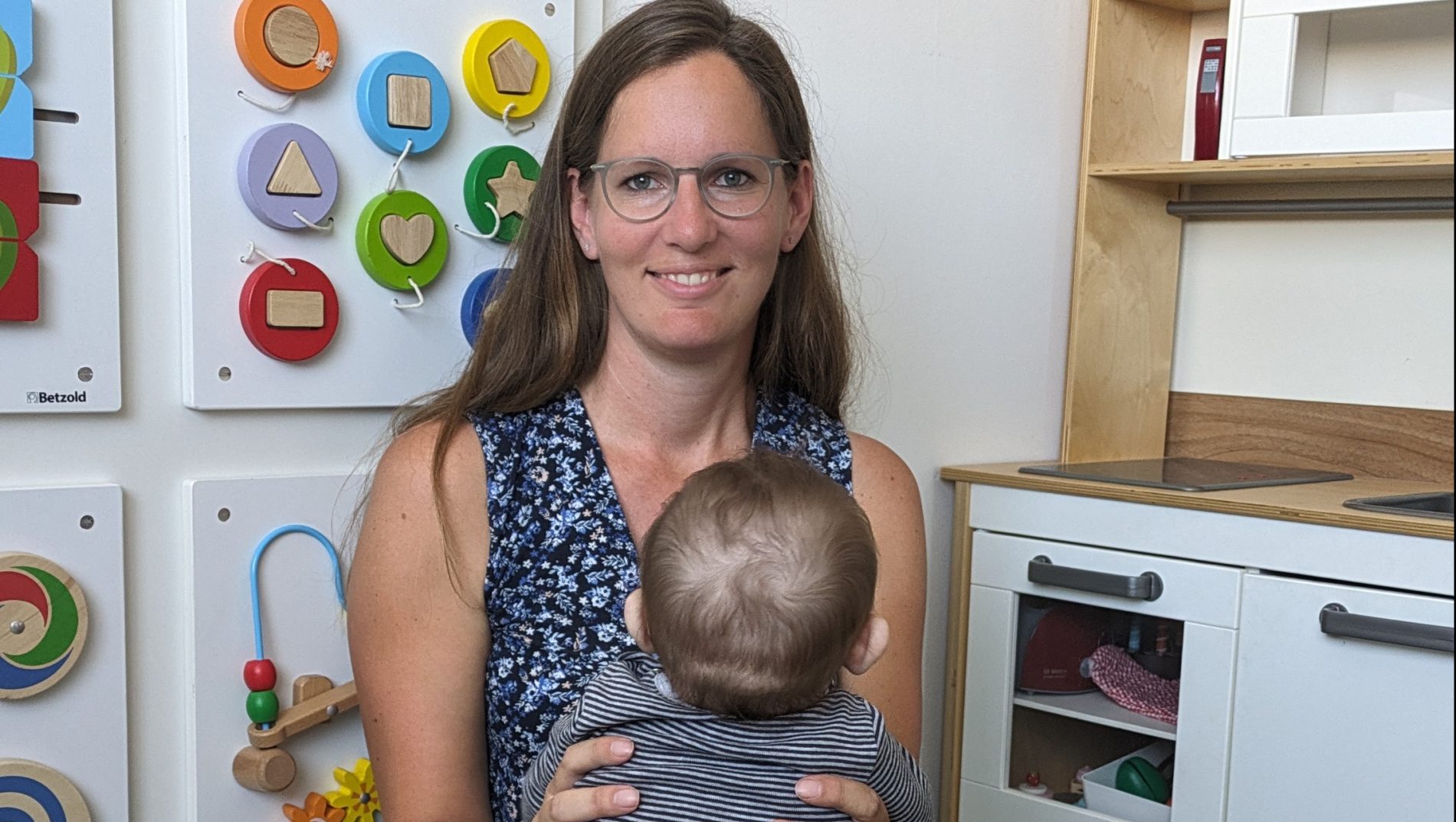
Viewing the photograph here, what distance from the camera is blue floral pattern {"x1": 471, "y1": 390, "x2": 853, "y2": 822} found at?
4.66 feet

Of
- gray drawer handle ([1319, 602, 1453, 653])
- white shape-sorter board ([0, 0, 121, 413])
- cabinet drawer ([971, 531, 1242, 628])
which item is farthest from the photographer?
cabinet drawer ([971, 531, 1242, 628])

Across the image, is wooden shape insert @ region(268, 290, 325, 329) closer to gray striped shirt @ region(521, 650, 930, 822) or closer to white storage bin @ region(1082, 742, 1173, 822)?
gray striped shirt @ region(521, 650, 930, 822)

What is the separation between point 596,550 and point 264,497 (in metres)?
0.38

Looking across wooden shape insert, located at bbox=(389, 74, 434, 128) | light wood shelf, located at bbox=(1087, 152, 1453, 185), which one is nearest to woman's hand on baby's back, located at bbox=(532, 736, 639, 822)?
wooden shape insert, located at bbox=(389, 74, 434, 128)

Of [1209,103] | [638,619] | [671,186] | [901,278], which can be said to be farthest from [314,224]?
[1209,103]

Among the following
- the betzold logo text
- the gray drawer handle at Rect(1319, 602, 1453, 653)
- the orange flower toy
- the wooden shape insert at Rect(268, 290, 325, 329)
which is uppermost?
the wooden shape insert at Rect(268, 290, 325, 329)

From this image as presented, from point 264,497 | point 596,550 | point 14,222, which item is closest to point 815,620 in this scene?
point 596,550

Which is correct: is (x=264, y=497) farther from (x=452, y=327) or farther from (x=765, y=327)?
(x=765, y=327)

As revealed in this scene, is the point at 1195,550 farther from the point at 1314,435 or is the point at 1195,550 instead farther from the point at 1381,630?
the point at 1314,435

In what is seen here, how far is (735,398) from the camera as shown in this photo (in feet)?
5.35

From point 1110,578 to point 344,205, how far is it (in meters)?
1.25

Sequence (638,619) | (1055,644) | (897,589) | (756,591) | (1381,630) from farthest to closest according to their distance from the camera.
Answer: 1. (1055,644)
2. (1381,630)
3. (897,589)
4. (638,619)
5. (756,591)

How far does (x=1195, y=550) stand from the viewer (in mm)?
2041

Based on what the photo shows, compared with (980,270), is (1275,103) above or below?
above
